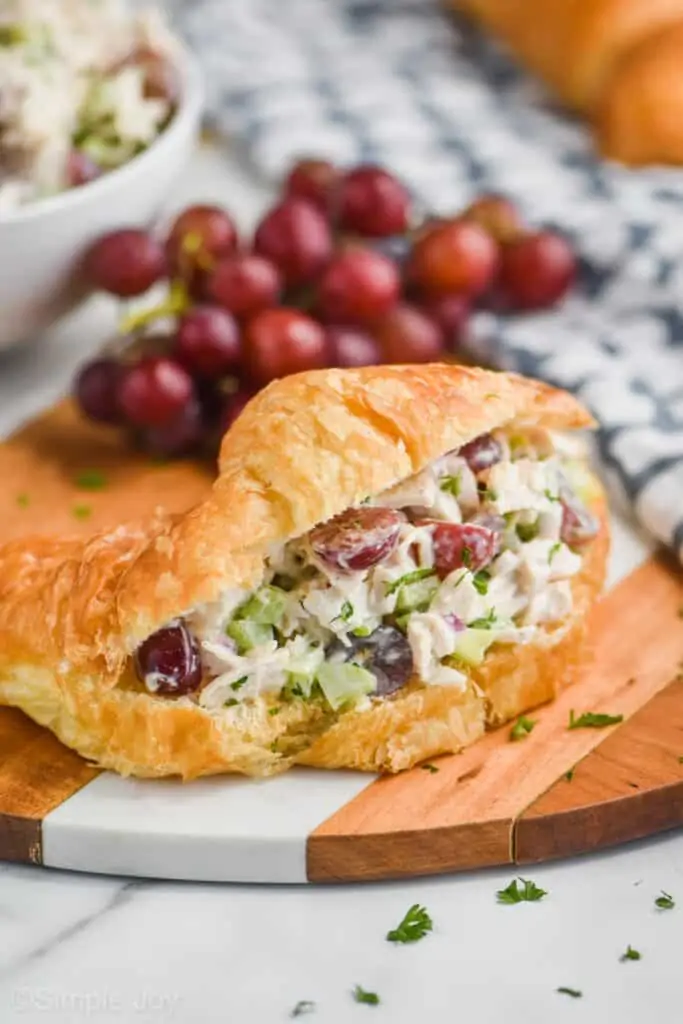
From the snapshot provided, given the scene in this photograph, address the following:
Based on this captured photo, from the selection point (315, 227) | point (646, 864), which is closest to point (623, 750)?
point (646, 864)

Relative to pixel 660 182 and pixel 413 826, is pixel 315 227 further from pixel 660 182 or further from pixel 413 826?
pixel 413 826

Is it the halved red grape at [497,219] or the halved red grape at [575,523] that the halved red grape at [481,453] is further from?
the halved red grape at [497,219]

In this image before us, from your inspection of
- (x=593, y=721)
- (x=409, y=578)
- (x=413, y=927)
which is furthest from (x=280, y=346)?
(x=413, y=927)

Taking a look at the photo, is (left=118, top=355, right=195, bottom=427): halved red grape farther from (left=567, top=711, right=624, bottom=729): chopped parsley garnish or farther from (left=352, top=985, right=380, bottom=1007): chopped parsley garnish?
(left=352, top=985, right=380, bottom=1007): chopped parsley garnish

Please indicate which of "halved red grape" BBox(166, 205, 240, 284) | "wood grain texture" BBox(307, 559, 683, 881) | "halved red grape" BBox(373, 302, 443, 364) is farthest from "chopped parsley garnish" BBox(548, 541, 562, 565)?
"halved red grape" BBox(166, 205, 240, 284)

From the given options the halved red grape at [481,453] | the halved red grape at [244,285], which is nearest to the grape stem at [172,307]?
the halved red grape at [244,285]

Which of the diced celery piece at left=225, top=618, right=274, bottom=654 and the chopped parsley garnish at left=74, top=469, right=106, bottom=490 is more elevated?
the diced celery piece at left=225, top=618, right=274, bottom=654
